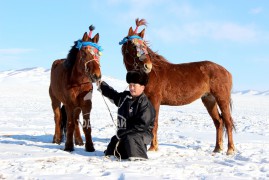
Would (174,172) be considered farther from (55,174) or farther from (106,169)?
(55,174)

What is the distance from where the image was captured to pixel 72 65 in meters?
6.00

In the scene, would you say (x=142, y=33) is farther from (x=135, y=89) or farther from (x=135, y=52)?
(x=135, y=89)

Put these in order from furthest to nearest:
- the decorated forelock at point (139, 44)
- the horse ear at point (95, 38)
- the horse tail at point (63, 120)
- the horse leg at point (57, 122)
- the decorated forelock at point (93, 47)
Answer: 1. the horse tail at point (63, 120)
2. the horse leg at point (57, 122)
3. the decorated forelock at point (139, 44)
4. the horse ear at point (95, 38)
5. the decorated forelock at point (93, 47)

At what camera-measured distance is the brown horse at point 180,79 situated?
649 centimetres

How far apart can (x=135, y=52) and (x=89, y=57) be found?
49.9 inches

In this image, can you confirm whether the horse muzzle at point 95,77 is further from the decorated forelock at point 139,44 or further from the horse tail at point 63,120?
the horse tail at point 63,120

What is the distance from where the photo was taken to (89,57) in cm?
546

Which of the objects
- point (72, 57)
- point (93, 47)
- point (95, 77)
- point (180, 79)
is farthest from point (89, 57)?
point (180, 79)

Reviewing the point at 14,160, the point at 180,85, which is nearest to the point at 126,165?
the point at 14,160

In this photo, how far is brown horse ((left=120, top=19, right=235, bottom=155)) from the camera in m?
6.49

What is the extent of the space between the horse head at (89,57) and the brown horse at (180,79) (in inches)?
40.0

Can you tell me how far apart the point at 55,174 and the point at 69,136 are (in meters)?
1.96

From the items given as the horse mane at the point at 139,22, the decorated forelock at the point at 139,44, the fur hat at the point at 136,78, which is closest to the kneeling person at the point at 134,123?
the fur hat at the point at 136,78

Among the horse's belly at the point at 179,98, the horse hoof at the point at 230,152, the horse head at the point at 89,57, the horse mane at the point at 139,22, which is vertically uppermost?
the horse mane at the point at 139,22
